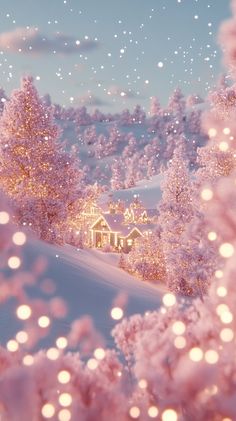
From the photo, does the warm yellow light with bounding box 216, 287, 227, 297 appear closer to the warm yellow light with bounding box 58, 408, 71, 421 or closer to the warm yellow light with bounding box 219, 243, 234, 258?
the warm yellow light with bounding box 219, 243, 234, 258

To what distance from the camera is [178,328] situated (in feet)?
10.6

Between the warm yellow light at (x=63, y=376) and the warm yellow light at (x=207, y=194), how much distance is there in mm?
1335

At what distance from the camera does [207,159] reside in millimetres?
21281

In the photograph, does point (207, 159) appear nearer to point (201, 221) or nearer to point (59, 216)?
point (59, 216)

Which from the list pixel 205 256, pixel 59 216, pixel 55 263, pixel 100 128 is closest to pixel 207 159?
pixel 205 256

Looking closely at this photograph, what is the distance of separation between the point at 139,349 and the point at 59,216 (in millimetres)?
20253

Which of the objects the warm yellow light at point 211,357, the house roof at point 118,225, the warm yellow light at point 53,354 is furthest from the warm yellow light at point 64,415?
the house roof at point 118,225

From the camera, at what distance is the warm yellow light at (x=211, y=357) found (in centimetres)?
297

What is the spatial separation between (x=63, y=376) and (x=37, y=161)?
2067 cm

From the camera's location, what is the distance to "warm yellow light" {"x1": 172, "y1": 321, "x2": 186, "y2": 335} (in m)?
3.19

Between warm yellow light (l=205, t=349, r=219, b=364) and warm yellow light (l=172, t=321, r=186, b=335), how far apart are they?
0.75 feet

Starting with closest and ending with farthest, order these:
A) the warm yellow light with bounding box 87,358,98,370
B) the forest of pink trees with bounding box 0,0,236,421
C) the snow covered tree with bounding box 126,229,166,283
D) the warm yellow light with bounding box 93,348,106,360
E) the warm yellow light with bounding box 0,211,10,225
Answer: the forest of pink trees with bounding box 0,0,236,421
the warm yellow light with bounding box 0,211,10,225
the warm yellow light with bounding box 87,358,98,370
the warm yellow light with bounding box 93,348,106,360
the snow covered tree with bounding box 126,229,166,283

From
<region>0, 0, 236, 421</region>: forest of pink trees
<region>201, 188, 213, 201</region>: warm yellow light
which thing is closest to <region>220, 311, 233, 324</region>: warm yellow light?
<region>0, 0, 236, 421</region>: forest of pink trees

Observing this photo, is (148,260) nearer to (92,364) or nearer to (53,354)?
(92,364)
